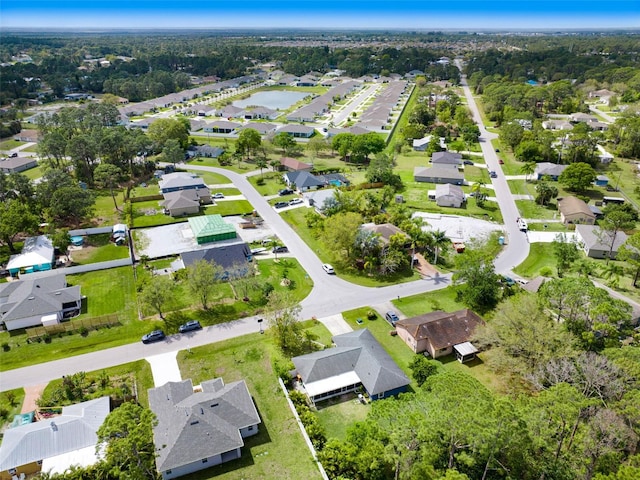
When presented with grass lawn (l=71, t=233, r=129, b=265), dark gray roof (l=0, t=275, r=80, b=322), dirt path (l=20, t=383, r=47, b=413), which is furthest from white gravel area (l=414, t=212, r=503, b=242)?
dirt path (l=20, t=383, r=47, b=413)

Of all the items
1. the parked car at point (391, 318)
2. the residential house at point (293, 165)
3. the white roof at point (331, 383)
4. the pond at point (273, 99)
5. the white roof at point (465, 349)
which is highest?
the pond at point (273, 99)

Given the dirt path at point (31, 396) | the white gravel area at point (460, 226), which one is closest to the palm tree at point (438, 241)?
the white gravel area at point (460, 226)

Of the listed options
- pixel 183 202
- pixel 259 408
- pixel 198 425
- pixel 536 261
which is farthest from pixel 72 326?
pixel 536 261

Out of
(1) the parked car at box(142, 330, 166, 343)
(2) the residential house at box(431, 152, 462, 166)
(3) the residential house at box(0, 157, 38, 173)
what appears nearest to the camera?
(1) the parked car at box(142, 330, 166, 343)

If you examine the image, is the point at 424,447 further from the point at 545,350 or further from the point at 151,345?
the point at 151,345

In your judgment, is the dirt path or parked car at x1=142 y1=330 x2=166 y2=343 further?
parked car at x1=142 y1=330 x2=166 y2=343

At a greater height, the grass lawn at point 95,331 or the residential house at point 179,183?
the residential house at point 179,183

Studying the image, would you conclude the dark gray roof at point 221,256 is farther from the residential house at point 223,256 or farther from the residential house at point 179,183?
the residential house at point 179,183

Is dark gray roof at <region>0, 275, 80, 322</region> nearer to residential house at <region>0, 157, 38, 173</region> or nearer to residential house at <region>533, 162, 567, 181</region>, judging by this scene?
residential house at <region>0, 157, 38, 173</region>
